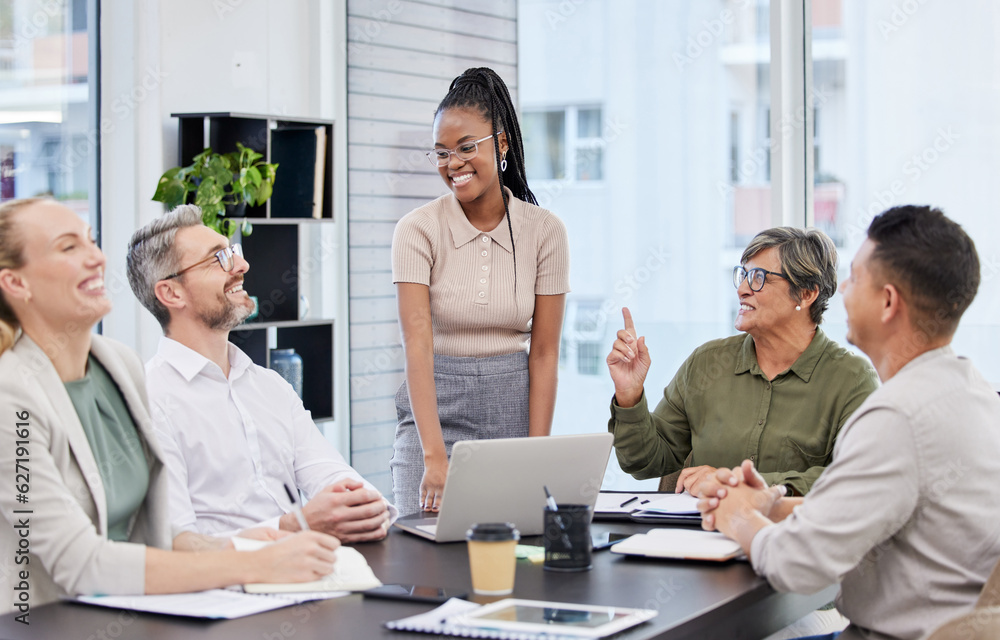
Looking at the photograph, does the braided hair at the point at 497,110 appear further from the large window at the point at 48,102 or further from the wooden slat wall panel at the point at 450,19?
the wooden slat wall panel at the point at 450,19

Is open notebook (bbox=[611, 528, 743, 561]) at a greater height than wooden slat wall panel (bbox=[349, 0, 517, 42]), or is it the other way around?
wooden slat wall panel (bbox=[349, 0, 517, 42])

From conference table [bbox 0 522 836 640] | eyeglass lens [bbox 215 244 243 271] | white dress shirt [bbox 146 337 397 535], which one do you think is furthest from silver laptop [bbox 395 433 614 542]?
eyeglass lens [bbox 215 244 243 271]

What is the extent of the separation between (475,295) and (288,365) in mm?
1444

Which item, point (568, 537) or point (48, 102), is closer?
point (568, 537)

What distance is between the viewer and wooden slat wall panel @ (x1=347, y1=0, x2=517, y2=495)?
4512mm

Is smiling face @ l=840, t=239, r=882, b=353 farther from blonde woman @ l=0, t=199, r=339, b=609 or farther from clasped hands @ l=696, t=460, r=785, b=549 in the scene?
blonde woman @ l=0, t=199, r=339, b=609

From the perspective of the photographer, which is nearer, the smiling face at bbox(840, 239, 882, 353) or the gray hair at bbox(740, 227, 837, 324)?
the smiling face at bbox(840, 239, 882, 353)

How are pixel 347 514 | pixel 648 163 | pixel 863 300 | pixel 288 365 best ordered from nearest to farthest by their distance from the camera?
pixel 863 300, pixel 347 514, pixel 288 365, pixel 648 163

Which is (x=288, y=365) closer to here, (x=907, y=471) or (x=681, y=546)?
(x=681, y=546)

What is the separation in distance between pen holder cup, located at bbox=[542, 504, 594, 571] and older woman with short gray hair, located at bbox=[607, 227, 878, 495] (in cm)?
73

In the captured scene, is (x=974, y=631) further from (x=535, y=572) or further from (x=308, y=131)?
(x=308, y=131)

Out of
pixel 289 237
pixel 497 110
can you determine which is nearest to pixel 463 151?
pixel 497 110

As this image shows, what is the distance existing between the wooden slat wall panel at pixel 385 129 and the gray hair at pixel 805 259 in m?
2.28

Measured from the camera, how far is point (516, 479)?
186 cm
